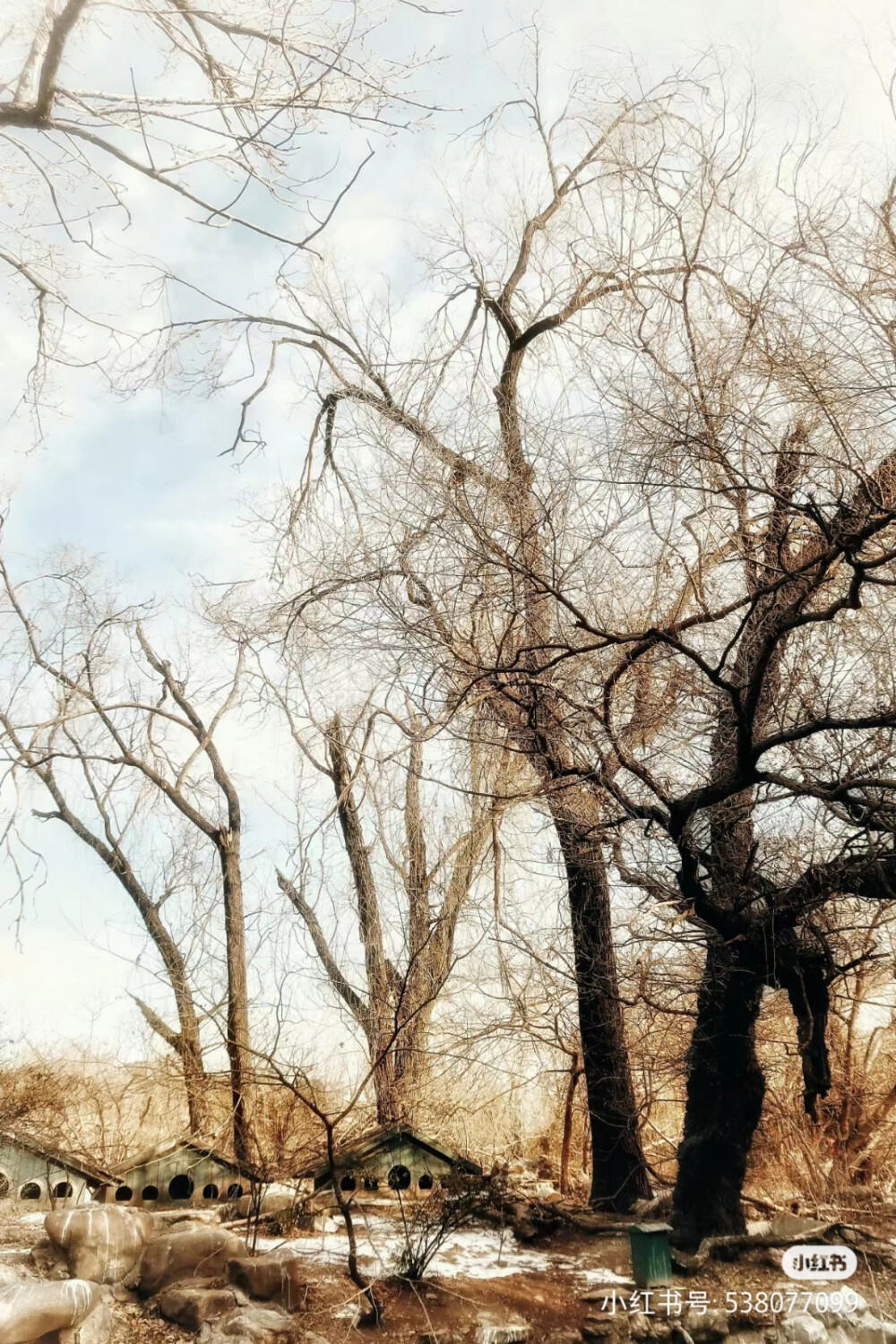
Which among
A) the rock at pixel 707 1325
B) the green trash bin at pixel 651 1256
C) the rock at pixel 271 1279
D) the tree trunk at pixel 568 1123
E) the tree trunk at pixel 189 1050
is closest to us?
the rock at pixel 707 1325

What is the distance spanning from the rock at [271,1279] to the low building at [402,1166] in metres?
1.97

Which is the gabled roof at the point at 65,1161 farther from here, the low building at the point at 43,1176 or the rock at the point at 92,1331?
the rock at the point at 92,1331

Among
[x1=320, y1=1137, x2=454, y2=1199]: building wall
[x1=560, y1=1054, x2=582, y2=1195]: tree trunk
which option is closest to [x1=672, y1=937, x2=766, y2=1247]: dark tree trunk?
[x1=560, y1=1054, x2=582, y2=1195]: tree trunk

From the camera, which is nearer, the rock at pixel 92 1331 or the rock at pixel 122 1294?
the rock at pixel 92 1331

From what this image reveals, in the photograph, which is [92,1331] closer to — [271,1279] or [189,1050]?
[271,1279]

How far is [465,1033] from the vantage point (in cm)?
830

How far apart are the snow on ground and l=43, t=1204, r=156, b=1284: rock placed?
37.6 inches

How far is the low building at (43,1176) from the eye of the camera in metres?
8.20

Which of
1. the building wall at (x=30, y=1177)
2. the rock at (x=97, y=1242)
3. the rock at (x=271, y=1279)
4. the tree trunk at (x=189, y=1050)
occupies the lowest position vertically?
the rock at (x=271, y=1279)

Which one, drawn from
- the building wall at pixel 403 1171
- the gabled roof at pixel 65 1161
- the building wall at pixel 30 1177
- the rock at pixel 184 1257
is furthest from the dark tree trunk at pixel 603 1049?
the building wall at pixel 30 1177

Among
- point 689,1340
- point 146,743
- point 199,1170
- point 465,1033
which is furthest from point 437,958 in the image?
point 146,743

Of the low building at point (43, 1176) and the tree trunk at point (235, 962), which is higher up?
the tree trunk at point (235, 962)

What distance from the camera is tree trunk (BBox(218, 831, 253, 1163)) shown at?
8.77 meters

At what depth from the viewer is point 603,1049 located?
820 centimetres
